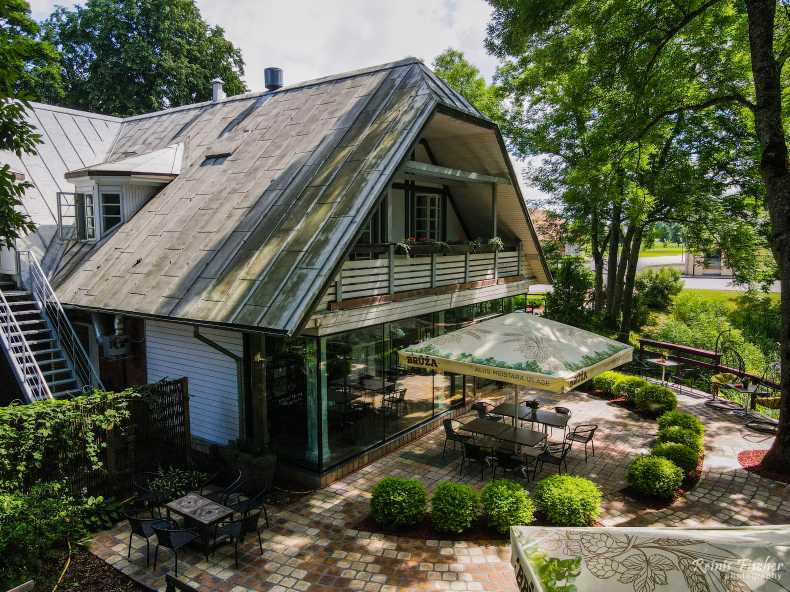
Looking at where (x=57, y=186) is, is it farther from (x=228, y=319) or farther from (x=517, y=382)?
(x=517, y=382)

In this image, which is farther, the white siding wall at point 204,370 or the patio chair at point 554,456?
the white siding wall at point 204,370

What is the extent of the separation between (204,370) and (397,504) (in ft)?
17.4

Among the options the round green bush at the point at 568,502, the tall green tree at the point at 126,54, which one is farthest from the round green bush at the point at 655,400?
the tall green tree at the point at 126,54

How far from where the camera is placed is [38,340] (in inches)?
467

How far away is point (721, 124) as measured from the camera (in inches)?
844

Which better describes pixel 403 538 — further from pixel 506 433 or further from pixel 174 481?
pixel 174 481

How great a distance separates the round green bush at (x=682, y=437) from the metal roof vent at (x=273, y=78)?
1503cm

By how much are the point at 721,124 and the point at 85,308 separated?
24.0 m

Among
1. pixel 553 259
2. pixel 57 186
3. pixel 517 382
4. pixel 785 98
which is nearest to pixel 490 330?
pixel 517 382

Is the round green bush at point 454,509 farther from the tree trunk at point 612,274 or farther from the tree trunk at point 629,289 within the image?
the tree trunk at point 612,274

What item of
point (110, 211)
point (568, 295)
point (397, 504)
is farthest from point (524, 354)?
point (568, 295)

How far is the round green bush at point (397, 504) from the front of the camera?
834cm

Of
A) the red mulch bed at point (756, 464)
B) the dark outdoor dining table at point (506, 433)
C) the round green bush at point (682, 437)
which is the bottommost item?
the red mulch bed at point (756, 464)

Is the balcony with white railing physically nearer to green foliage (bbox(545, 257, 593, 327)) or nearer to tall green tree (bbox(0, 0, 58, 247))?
tall green tree (bbox(0, 0, 58, 247))
